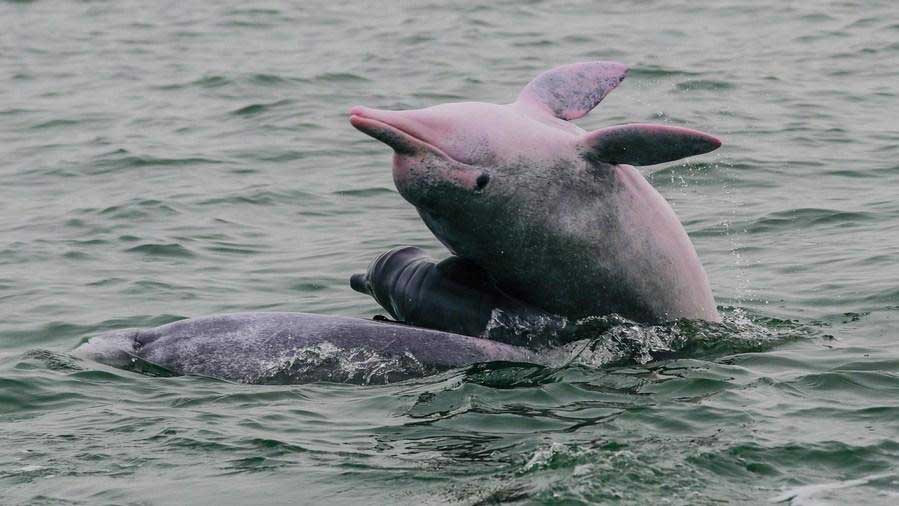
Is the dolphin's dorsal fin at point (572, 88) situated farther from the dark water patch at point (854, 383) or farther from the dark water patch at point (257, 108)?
the dark water patch at point (257, 108)

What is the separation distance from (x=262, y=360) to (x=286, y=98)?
41.4ft

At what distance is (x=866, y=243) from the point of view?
14.5 meters

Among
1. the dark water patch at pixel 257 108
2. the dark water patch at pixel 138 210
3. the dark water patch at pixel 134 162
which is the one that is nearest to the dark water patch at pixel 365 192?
the dark water patch at pixel 138 210

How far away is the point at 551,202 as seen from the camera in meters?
10.4

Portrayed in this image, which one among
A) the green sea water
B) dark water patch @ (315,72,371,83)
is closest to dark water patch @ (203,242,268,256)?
the green sea water

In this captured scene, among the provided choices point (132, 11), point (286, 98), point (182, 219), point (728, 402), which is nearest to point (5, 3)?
point (132, 11)

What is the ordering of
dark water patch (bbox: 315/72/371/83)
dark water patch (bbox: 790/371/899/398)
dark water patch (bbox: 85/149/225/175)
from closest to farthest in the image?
dark water patch (bbox: 790/371/899/398) → dark water patch (bbox: 85/149/225/175) → dark water patch (bbox: 315/72/371/83)

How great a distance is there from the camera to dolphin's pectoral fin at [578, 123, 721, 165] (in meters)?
10.0

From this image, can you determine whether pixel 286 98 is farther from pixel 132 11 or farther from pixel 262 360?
pixel 262 360

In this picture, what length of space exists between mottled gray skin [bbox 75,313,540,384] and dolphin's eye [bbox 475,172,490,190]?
3.81 ft

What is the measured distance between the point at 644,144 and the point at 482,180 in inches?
42.7

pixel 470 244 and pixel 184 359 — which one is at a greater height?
pixel 470 244

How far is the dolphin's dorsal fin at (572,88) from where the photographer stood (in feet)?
Result: 36.5

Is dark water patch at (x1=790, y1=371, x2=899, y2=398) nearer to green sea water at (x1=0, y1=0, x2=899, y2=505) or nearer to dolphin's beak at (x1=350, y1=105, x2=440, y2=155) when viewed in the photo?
green sea water at (x1=0, y1=0, x2=899, y2=505)
